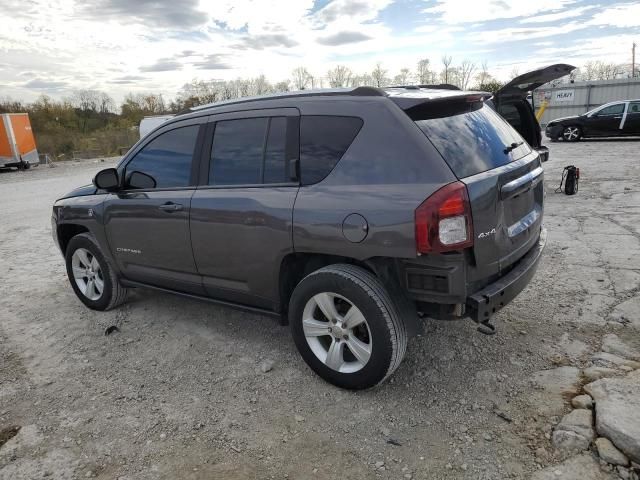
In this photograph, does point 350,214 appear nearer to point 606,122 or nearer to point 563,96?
point 606,122

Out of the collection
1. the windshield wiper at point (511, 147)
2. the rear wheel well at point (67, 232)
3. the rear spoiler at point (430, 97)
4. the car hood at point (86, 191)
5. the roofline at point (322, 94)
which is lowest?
the rear wheel well at point (67, 232)

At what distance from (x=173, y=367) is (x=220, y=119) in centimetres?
189

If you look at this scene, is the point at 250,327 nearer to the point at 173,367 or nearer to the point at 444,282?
the point at 173,367

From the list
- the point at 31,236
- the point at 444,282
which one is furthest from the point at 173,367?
the point at 31,236

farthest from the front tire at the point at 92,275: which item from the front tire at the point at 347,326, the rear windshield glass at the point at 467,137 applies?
the rear windshield glass at the point at 467,137

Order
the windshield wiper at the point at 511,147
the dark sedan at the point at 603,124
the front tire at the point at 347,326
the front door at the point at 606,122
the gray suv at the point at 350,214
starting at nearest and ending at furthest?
the gray suv at the point at 350,214 < the front tire at the point at 347,326 < the windshield wiper at the point at 511,147 < the dark sedan at the point at 603,124 < the front door at the point at 606,122

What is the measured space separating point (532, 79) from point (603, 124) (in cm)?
1403

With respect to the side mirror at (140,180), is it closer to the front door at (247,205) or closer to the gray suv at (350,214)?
the gray suv at (350,214)

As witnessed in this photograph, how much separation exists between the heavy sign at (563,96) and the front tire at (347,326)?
96.6ft

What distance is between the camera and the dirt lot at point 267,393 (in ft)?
8.28

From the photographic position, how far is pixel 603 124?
18.0 m

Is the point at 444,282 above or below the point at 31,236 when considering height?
above

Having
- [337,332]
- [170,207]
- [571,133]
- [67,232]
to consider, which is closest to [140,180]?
[170,207]

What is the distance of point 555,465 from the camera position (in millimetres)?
2312
